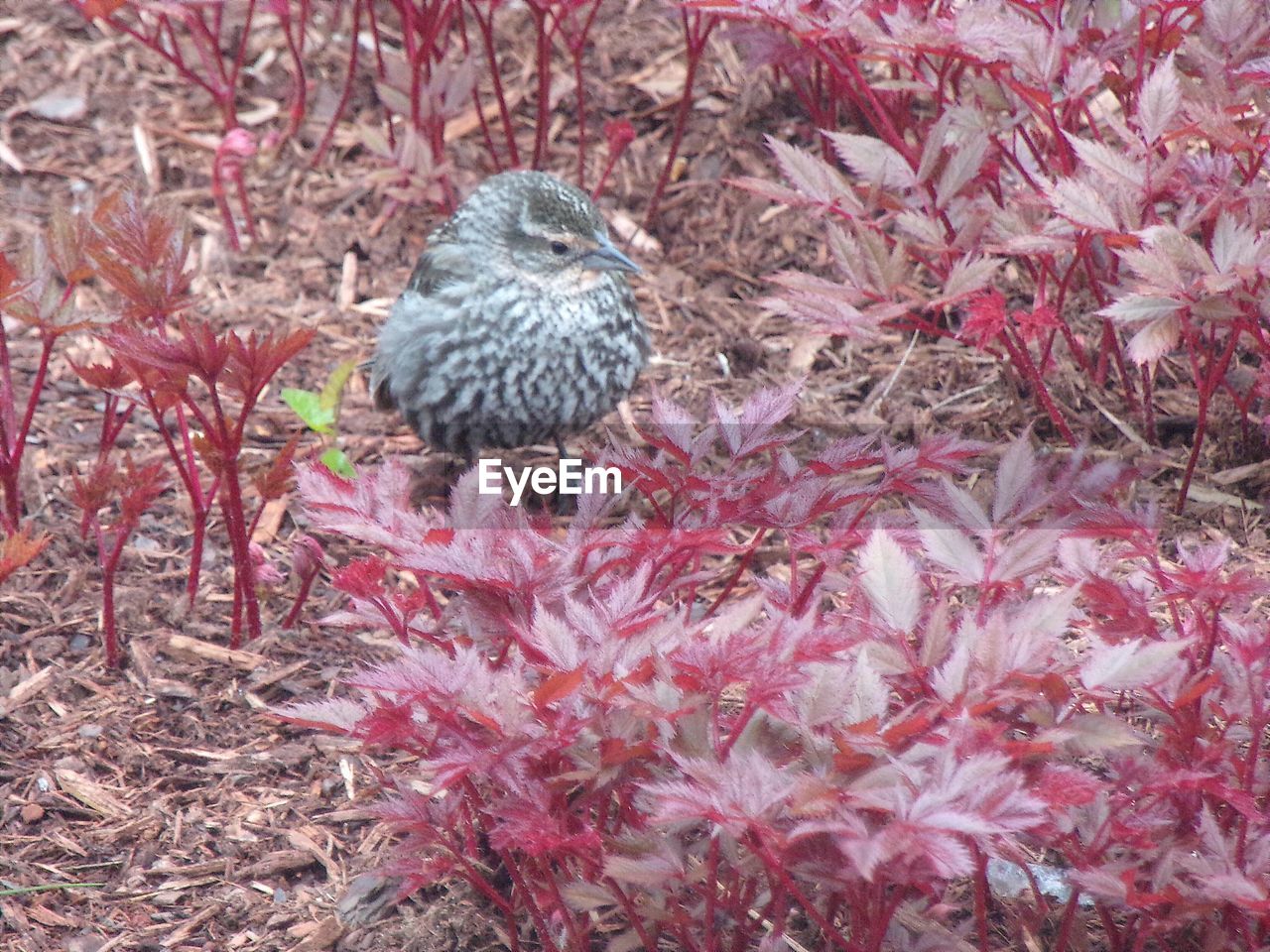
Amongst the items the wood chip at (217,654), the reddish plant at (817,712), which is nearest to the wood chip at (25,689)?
the wood chip at (217,654)

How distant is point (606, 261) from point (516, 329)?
0.99 ft

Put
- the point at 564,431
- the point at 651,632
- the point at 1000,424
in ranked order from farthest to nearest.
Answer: the point at 564,431 < the point at 1000,424 < the point at 651,632

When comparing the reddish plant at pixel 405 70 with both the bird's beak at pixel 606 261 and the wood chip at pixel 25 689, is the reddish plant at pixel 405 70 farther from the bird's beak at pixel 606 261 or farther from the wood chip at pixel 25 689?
the wood chip at pixel 25 689

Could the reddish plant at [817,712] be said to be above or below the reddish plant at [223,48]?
below

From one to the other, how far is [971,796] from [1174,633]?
561 millimetres

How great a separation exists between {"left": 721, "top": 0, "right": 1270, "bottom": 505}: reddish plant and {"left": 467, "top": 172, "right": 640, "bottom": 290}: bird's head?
0.84 meters

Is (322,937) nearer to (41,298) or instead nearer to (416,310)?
(41,298)

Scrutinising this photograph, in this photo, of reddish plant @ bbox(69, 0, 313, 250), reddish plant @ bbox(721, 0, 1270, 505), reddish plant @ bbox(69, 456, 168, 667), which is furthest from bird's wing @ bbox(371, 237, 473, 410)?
reddish plant @ bbox(721, 0, 1270, 505)

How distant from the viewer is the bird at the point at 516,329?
388 centimetres

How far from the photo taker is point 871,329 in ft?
9.57

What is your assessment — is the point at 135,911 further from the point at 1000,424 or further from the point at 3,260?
the point at 1000,424

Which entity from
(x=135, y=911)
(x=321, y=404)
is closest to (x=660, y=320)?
(x=321, y=404)

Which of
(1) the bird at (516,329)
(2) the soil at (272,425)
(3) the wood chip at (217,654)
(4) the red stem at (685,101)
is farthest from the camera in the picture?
(4) the red stem at (685,101)
